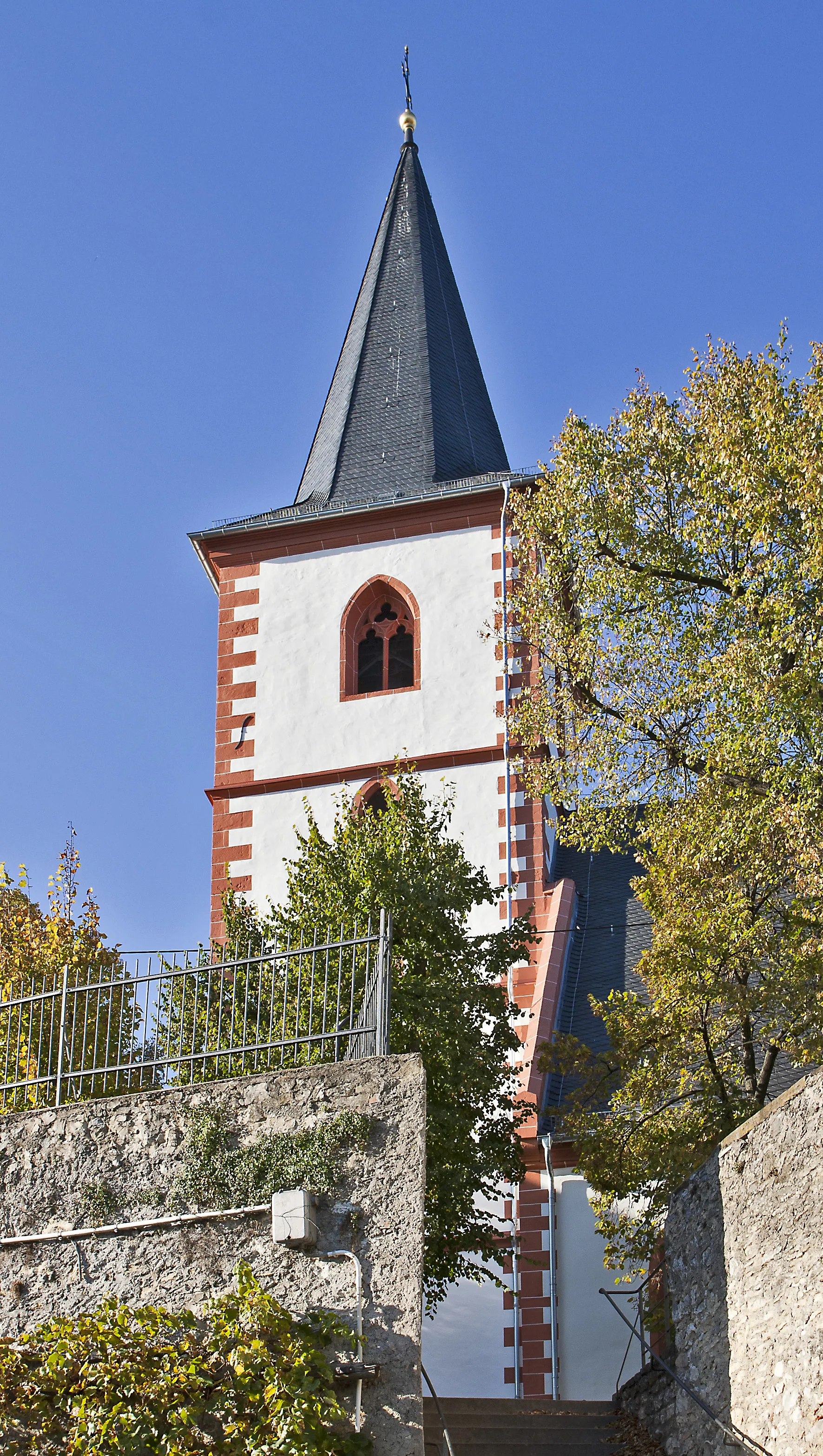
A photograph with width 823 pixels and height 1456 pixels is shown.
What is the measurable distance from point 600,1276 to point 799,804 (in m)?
6.82

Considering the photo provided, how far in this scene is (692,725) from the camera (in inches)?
542

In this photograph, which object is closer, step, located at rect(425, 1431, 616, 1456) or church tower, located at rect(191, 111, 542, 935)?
step, located at rect(425, 1431, 616, 1456)

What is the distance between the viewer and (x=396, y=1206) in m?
9.48

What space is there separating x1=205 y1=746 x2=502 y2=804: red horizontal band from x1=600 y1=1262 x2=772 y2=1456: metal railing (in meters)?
Answer: 8.77

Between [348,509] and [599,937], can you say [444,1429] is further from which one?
[348,509]

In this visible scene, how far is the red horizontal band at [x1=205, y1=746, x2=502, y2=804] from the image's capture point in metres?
21.7

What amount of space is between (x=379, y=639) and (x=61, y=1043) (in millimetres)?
13075

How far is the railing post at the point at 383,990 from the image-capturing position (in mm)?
10266

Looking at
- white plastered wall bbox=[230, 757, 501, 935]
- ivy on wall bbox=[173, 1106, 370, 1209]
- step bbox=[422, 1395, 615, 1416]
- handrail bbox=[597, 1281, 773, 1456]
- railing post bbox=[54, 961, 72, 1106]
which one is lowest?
handrail bbox=[597, 1281, 773, 1456]

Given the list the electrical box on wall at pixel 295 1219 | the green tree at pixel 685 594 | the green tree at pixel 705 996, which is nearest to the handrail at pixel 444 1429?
the electrical box on wall at pixel 295 1219

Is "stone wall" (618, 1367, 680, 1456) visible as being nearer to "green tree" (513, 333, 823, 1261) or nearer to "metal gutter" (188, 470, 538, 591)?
"green tree" (513, 333, 823, 1261)

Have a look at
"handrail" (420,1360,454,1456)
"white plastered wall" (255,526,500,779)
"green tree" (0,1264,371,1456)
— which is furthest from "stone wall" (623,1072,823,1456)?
"white plastered wall" (255,526,500,779)

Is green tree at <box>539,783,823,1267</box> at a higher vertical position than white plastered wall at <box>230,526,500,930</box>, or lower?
lower

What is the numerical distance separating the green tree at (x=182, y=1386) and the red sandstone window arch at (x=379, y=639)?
1425 centimetres
